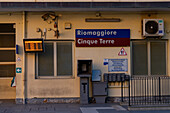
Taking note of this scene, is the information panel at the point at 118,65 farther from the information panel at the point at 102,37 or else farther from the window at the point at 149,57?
the information panel at the point at 102,37

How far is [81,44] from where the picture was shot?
12.3 meters

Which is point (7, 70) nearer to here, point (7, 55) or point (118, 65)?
point (7, 55)

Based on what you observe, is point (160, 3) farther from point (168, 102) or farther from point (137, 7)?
point (168, 102)

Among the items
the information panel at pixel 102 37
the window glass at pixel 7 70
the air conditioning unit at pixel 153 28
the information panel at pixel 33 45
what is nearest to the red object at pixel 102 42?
the information panel at pixel 102 37

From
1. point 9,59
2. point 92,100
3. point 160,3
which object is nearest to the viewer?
point 160,3

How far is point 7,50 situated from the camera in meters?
13.1

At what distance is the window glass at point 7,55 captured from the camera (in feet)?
42.9

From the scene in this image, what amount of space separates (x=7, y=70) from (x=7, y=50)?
852mm

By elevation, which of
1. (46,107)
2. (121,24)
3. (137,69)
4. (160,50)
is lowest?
(46,107)

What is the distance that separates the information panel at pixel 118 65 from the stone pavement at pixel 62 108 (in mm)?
1486

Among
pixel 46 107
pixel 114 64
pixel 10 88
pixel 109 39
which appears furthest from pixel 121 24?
pixel 10 88

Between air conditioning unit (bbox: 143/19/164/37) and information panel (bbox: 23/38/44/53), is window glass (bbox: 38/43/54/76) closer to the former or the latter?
information panel (bbox: 23/38/44/53)

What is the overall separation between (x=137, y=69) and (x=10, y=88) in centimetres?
540

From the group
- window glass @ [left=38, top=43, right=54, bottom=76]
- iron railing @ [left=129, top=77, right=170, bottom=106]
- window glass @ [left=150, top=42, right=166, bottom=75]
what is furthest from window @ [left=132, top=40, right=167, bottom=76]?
window glass @ [left=38, top=43, right=54, bottom=76]
